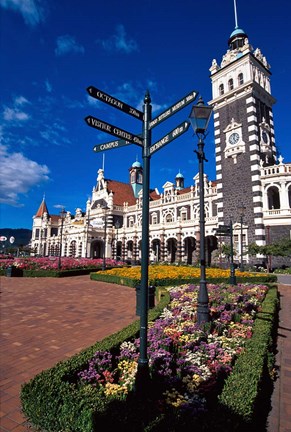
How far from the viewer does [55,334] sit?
668 cm

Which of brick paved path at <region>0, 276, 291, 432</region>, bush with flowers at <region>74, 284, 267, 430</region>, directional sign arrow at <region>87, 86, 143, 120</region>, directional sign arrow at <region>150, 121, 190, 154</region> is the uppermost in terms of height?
directional sign arrow at <region>87, 86, 143, 120</region>

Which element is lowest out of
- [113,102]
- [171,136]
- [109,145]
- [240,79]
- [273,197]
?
[171,136]

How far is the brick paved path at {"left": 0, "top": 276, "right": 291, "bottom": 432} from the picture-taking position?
379cm

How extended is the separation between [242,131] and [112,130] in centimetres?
2810

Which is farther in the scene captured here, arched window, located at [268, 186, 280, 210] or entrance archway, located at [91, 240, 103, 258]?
entrance archway, located at [91, 240, 103, 258]

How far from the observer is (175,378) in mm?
3992

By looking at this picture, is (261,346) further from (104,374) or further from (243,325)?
(104,374)

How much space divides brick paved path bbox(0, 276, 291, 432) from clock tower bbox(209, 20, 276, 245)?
1663cm

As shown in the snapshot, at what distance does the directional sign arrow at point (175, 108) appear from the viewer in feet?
11.7

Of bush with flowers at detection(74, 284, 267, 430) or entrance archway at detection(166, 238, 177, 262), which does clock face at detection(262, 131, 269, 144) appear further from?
bush with flowers at detection(74, 284, 267, 430)

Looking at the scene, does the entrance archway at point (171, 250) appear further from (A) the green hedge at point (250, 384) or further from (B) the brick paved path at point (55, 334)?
(A) the green hedge at point (250, 384)

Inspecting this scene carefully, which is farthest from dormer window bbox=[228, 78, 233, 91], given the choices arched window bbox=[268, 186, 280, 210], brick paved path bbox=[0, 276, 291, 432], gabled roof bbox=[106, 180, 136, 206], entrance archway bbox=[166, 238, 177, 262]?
gabled roof bbox=[106, 180, 136, 206]

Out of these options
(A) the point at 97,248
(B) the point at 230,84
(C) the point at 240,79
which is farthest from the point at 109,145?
(A) the point at 97,248

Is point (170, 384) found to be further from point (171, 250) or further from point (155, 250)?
point (155, 250)
